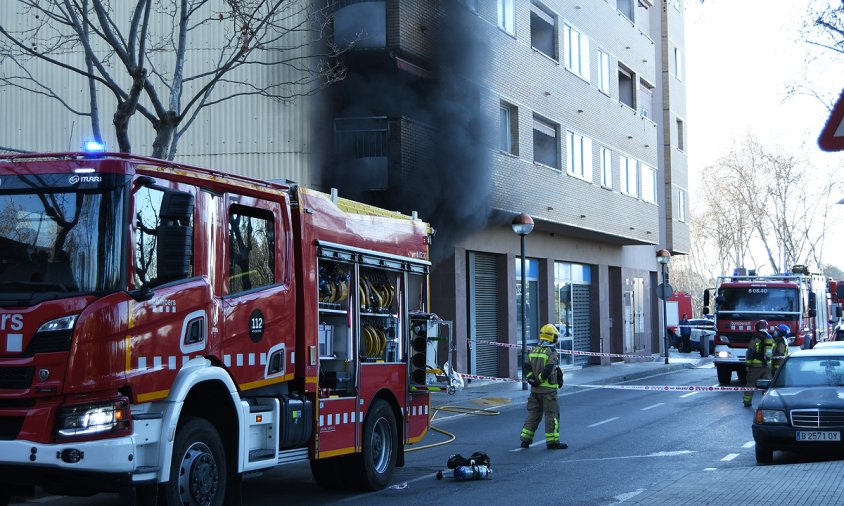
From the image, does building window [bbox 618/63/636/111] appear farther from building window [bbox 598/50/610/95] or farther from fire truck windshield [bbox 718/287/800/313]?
fire truck windshield [bbox 718/287/800/313]

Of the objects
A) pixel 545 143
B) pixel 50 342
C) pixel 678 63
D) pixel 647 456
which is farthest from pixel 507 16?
pixel 678 63

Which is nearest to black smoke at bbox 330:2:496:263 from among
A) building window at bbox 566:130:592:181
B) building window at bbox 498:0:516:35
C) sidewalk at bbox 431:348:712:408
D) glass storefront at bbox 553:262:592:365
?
building window at bbox 498:0:516:35

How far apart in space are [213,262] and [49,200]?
1387 millimetres

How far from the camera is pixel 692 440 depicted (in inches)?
595

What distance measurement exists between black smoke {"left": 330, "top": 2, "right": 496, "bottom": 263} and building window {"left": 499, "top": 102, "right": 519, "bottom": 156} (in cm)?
204

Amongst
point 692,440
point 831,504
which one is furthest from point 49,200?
point 692,440

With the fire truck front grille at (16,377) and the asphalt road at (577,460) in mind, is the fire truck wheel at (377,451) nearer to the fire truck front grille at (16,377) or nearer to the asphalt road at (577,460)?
the asphalt road at (577,460)

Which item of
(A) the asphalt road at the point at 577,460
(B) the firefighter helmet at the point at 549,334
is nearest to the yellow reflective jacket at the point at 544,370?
(B) the firefighter helmet at the point at 549,334

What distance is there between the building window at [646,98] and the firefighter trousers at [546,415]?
2815cm

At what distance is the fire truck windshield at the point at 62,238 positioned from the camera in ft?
23.2

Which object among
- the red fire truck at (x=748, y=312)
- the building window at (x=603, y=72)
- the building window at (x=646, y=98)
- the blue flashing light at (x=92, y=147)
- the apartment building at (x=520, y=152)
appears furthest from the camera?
the building window at (x=646, y=98)

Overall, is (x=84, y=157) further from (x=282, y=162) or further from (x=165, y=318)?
(x=282, y=162)

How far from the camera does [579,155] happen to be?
32.4 m

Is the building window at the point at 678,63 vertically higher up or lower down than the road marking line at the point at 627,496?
higher up
